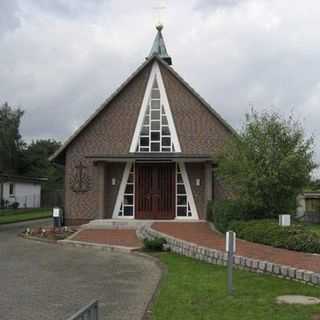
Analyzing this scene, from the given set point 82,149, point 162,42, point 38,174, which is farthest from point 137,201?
point 38,174

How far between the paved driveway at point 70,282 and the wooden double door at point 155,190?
987 cm

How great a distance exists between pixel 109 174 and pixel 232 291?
18824 mm

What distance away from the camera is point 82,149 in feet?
94.8

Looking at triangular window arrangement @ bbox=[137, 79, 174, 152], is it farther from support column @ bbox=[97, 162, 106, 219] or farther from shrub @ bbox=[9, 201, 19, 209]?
shrub @ bbox=[9, 201, 19, 209]

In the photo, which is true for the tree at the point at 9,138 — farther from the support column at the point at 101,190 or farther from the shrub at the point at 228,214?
the shrub at the point at 228,214

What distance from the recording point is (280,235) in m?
15.8

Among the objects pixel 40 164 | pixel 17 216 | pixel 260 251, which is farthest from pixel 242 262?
pixel 40 164

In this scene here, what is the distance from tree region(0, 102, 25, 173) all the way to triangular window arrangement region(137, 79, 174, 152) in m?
45.8

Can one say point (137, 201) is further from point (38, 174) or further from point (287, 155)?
point (38, 174)

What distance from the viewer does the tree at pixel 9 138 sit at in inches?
2835

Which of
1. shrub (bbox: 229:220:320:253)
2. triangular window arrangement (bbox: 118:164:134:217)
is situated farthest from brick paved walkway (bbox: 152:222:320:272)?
triangular window arrangement (bbox: 118:164:134:217)

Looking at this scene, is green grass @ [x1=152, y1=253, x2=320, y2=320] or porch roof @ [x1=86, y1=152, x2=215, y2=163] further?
porch roof @ [x1=86, y1=152, x2=215, y2=163]

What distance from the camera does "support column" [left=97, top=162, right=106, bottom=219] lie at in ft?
91.6

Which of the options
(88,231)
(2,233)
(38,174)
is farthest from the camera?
(38,174)
